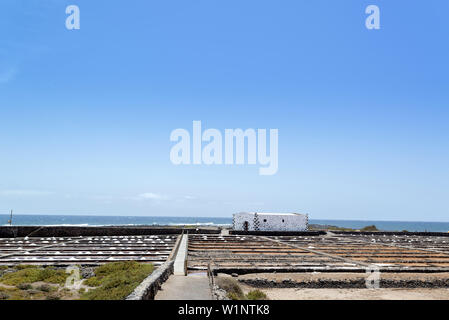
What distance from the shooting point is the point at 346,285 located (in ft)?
54.1

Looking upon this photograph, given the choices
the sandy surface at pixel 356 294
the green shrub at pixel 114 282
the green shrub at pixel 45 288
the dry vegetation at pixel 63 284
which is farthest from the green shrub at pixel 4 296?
the sandy surface at pixel 356 294

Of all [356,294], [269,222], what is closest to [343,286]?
[356,294]

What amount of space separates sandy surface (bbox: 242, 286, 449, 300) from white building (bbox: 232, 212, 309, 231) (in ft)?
103

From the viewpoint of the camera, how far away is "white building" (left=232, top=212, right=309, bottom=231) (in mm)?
47312

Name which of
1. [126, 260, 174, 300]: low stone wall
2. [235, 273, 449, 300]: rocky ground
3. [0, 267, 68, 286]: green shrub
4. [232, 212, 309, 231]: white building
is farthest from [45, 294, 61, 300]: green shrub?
[232, 212, 309, 231]: white building

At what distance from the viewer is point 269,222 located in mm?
47469

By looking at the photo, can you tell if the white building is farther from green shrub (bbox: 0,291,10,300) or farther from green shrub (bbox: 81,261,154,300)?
green shrub (bbox: 0,291,10,300)

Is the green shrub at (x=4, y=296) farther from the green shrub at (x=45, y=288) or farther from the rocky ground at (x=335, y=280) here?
the rocky ground at (x=335, y=280)

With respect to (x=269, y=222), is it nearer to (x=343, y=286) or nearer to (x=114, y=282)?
(x=343, y=286)
